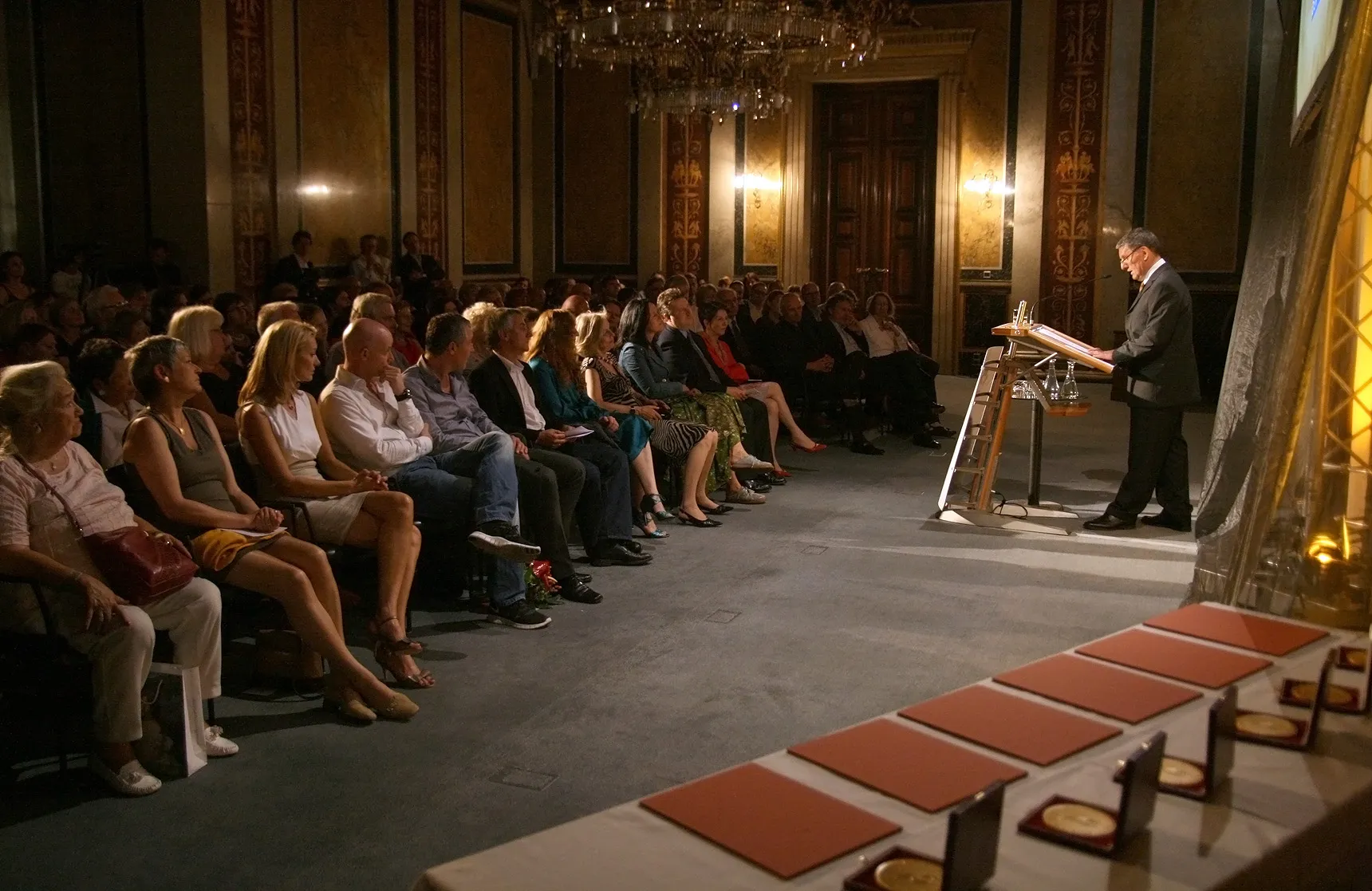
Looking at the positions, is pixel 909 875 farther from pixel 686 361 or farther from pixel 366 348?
pixel 686 361

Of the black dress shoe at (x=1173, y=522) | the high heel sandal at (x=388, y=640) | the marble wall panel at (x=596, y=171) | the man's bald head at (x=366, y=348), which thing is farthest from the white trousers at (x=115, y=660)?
the marble wall panel at (x=596, y=171)

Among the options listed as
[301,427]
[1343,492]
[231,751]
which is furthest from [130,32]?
[1343,492]

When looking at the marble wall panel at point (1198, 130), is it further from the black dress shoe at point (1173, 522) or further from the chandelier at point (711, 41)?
the black dress shoe at point (1173, 522)

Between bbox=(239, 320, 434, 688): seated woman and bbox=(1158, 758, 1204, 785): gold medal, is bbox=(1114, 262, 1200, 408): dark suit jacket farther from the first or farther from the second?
bbox=(1158, 758, 1204, 785): gold medal

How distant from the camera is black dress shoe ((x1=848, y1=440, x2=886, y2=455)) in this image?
8.68 meters

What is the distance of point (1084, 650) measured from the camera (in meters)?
2.52

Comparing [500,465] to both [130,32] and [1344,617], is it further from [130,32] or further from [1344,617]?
[130,32]

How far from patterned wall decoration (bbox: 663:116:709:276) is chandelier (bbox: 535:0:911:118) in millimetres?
3775

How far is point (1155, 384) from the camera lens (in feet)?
20.4

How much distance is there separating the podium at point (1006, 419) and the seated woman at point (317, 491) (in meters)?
3.28

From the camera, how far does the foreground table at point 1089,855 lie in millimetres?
1655

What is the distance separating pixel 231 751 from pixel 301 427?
1293 millimetres

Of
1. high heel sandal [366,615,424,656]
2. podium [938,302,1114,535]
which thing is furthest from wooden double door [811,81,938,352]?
high heel sandal [366,615,424,656]

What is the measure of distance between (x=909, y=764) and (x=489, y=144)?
12214mm
